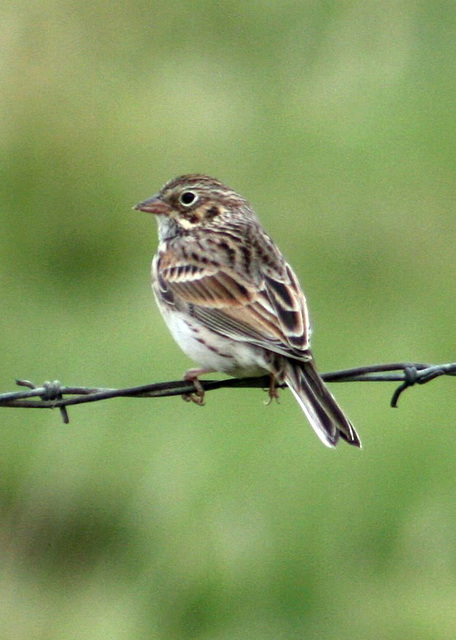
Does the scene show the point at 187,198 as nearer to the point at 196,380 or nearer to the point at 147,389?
the point at 196,380

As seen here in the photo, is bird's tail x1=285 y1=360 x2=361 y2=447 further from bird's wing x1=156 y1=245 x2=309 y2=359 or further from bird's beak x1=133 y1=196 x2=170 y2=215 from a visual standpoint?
bird's beak x1=133 y1=196 x2=170 y2=215

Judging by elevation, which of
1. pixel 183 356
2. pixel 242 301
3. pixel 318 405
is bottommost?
pixel 183 356

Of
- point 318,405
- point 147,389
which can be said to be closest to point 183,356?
point 318,405

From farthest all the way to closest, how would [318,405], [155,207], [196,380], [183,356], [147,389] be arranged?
[183,356]
[155,207]
[196,380]
[318,405]
[147,389]

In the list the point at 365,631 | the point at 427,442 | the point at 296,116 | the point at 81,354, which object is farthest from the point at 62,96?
the point at 365,631

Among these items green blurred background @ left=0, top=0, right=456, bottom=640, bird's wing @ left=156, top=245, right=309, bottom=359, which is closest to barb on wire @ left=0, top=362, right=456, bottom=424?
bird's wing @ left=156, top=245, right=309, bottom=359

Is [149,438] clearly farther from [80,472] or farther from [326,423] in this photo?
[326,423]

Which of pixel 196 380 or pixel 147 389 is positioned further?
pixel 196 380

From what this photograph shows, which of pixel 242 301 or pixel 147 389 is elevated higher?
pixel 242 301
